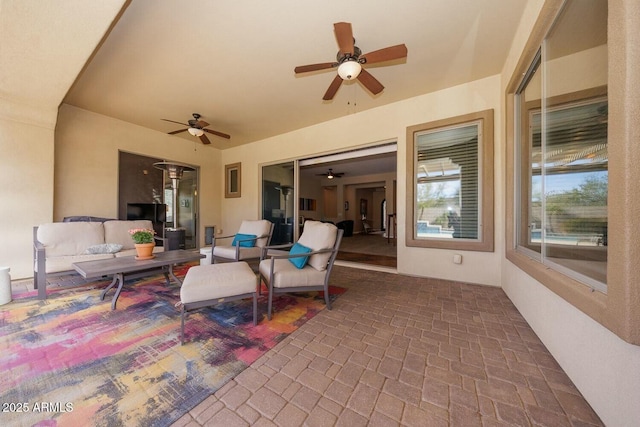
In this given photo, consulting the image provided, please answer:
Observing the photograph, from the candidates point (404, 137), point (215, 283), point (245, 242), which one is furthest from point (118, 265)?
point (404, 137)

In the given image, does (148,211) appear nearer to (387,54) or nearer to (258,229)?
(258,229)

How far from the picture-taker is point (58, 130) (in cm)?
393

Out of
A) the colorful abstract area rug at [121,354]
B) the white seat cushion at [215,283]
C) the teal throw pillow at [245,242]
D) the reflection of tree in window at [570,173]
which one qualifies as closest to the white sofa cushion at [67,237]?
the colorful abstract area rug at [121,354]

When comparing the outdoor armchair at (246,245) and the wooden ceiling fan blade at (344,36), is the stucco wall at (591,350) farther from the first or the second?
the outdoor armchair at (246,245)

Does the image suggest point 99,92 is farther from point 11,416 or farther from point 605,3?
point 605,3

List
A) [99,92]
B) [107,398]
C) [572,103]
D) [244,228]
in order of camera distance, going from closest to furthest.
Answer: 1. [107,398]
2. [572,103]
3. [99,92]
4. [244,228]

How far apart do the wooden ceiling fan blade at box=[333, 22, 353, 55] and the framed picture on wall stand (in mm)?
4682

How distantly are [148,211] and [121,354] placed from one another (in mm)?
4300

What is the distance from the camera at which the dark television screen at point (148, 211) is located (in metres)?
4.82

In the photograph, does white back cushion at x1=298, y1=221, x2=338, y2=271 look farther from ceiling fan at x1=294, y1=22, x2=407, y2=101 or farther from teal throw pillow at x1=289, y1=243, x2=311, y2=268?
ceiling fan at x1=294, y1=22, x2=407, y2=101

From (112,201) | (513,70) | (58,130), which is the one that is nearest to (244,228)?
(112,201)

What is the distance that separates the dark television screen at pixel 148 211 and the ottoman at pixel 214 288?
389 centimetres

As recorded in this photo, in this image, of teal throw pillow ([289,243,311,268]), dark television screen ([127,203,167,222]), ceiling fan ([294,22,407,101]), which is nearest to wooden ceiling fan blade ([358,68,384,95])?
ceiling fan ([294,22,407,101])

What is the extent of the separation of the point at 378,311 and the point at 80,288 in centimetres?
392
